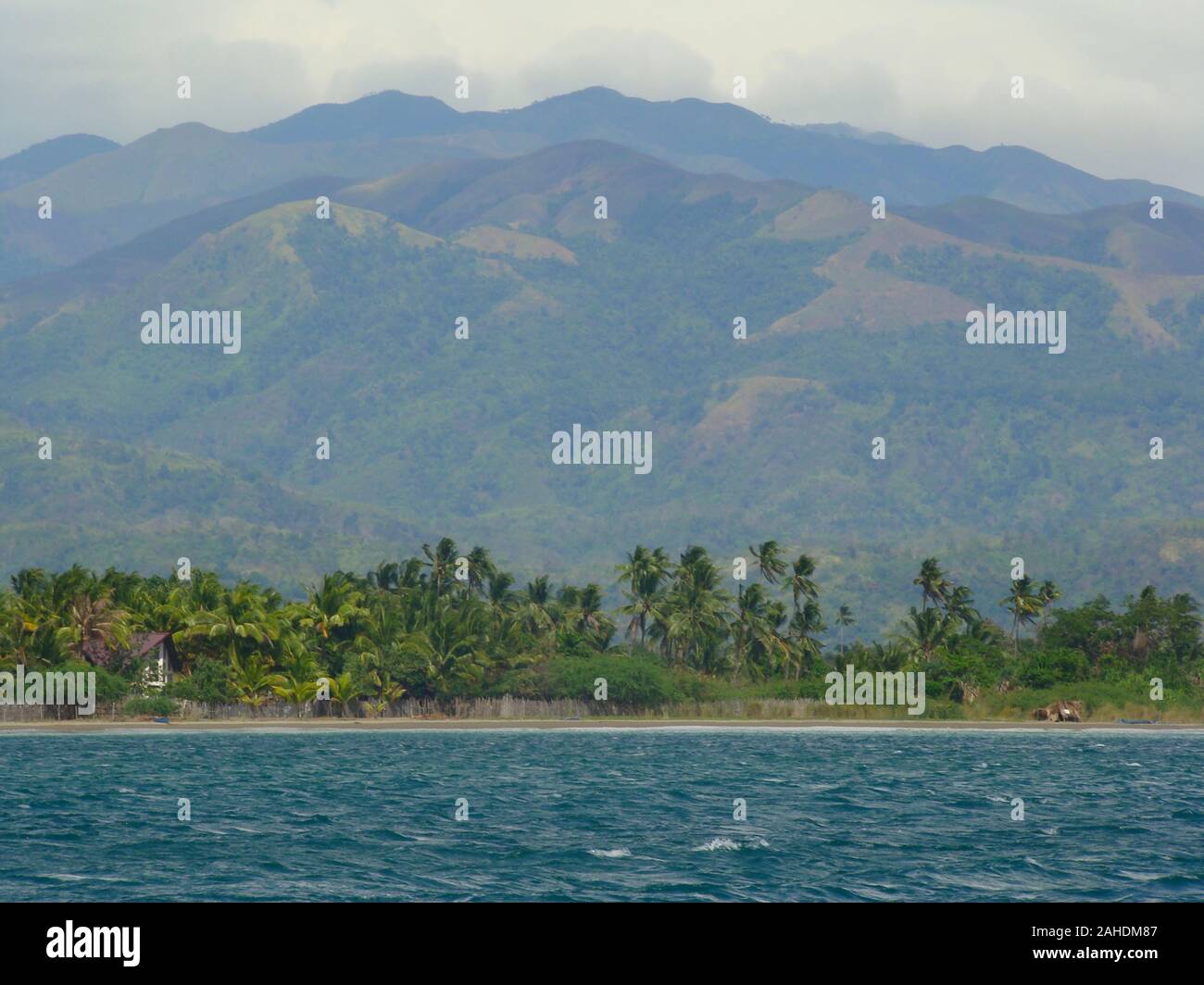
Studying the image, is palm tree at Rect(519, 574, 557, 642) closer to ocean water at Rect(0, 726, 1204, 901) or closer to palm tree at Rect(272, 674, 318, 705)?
palm tree at Rect(272, 674, 318, 705)

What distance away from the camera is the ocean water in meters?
49.5

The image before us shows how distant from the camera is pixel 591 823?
221 ft

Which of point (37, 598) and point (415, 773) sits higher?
point (37, 598)

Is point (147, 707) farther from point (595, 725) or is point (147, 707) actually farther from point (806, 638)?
point (806, 638)

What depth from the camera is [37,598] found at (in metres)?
143

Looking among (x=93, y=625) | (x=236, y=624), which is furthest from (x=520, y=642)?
(x=93, y=625)

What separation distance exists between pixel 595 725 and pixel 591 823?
81.3 meters

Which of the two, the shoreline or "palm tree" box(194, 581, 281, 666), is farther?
"palm tree" box(194, 581, 281, 666)

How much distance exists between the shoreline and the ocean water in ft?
45.2

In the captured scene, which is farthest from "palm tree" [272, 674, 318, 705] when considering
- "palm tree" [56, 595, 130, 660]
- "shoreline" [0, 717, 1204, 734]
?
"palm tree" [56, 595, 130, 660]

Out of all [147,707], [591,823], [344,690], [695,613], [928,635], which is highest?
[695,613]

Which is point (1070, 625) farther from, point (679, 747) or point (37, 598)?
point (37, 598)

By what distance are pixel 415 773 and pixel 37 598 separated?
191ft
